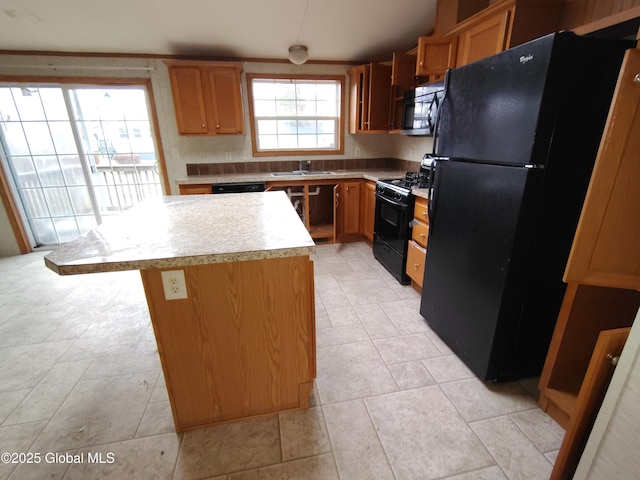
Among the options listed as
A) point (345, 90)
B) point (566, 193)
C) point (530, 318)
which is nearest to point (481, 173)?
point (566, 193)

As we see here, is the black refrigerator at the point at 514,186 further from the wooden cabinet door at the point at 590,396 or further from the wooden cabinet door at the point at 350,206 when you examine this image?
the wooden cabinet door at the point at 350,206

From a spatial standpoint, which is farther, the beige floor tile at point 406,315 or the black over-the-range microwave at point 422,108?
the black over-the-range microwave at point 422,108

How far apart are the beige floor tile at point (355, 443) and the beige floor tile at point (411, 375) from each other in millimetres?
297

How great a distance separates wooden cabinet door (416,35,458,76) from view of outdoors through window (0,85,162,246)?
327cm

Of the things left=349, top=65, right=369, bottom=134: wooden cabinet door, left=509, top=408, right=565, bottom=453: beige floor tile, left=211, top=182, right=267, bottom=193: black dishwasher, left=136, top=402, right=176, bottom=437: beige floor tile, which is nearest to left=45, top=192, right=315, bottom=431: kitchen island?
left=136, top=402, right=176, bottom=437: beige floor tile

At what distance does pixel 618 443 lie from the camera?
873 millimetres

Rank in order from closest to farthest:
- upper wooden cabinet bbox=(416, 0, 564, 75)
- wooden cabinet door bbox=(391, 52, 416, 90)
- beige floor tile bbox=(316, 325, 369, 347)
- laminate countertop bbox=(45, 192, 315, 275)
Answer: laminate countertop bbox=(45, 192, 315, 275) < upper wooden cabinet bbox=(416, 0, 564, 75) < beige floor tile bbox=(316, 325, 369, 347) < wooden cabinet door bbox=(391, 52, 416, 90)

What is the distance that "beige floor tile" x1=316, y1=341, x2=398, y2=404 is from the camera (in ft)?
5.35

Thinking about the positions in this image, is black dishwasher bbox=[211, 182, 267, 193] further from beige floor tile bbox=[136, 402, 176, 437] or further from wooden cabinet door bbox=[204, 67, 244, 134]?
beige floor tile bbox=[136, 402, 176, 437]

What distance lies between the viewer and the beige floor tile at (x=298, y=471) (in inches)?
47.9

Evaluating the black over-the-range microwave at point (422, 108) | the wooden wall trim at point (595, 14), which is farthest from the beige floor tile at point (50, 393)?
A: the wooden wall trim at point (595, 14)

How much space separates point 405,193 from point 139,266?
6.97 feet

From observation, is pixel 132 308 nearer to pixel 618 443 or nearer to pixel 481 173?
pixel 481 173

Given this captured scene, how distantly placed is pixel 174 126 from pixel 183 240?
10.5 feet
